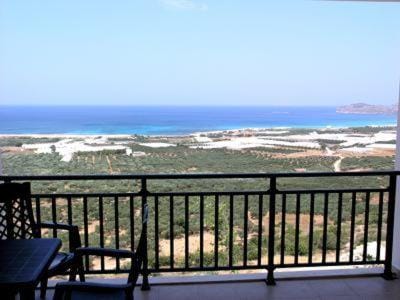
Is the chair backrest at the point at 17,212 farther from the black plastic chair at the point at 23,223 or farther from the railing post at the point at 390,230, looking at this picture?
the railing post at the point at 390,230

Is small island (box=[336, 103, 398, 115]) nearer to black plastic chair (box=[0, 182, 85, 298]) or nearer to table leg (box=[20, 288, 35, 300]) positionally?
black plastic chair (box=[0, 182, 85, 298])

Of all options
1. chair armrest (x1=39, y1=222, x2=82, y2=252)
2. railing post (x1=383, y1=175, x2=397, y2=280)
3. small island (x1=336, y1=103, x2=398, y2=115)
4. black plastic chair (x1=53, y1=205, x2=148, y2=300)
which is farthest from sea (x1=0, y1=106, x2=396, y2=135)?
black plastic chair (x1=53, y1=205, x2=148, y2=300)

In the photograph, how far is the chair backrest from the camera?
2457mm

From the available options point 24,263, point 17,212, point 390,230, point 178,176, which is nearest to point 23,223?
point 17,212

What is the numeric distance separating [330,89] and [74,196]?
2395 cm

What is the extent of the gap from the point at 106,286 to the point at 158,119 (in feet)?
90.5

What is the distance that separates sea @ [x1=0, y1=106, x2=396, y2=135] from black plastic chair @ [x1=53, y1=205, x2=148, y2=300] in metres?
21.1

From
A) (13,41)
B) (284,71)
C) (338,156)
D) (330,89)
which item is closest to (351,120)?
(330,89)

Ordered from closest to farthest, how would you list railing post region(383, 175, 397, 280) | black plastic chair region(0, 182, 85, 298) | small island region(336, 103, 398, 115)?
black plastic chair region(0, 182, 85, 298) < railing post region(383, 175, 397, 280) < small island region(336, 103, 398, 115)

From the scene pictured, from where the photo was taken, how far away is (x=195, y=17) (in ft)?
87.1

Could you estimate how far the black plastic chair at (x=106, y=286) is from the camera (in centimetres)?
165

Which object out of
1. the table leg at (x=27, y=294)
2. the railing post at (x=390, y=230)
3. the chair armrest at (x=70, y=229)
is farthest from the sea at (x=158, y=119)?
the table leg at (x=27, y=294)

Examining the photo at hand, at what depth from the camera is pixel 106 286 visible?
5.43 feet

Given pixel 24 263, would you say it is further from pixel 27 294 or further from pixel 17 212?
pixel 17 212
